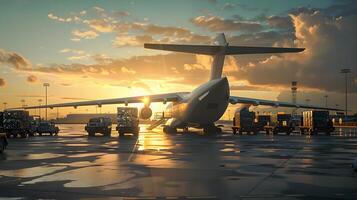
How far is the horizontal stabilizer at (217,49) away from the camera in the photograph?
41.2 m

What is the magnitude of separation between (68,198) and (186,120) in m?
42.8

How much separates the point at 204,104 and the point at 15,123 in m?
20.2

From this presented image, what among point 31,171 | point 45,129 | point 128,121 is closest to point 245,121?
point 128,121

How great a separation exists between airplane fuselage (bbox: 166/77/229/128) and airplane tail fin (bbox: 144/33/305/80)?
289cm

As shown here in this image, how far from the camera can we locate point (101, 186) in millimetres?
12266

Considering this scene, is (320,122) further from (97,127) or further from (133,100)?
(97,127)

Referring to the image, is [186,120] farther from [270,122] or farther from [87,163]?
[87,163]

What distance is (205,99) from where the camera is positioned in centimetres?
4684

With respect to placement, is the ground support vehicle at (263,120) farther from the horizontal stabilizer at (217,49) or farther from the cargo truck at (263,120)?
the horizontal stabilizer at (217,49)

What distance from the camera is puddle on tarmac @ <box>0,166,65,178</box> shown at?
14.7 metres

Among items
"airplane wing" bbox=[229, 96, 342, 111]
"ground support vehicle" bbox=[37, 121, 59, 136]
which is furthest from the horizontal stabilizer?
"ground support vehicle" bbox=[37, 121, 59, 136]

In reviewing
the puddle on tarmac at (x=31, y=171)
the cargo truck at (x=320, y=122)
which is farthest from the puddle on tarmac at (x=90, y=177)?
the cargo truck at (x=320, y=122)

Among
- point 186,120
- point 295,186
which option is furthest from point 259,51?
point 295,186

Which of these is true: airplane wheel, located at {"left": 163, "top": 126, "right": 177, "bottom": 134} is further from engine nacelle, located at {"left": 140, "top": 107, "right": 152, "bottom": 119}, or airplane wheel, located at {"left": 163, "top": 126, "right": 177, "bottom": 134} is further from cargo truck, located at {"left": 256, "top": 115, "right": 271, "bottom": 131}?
cargo truck, located at {"left": 256, "top": 115, "right": 271, "bottom": 131}
